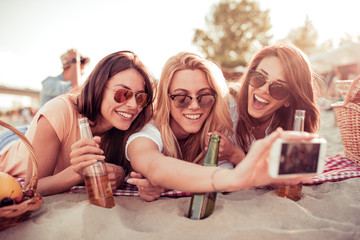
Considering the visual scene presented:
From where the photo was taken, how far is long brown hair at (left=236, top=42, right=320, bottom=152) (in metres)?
2.62

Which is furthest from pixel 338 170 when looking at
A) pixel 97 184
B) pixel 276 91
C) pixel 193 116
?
pixel 97 184

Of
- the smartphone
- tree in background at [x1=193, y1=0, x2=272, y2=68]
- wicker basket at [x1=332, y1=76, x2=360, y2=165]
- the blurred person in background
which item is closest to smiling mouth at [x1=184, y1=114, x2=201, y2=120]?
the smartphone

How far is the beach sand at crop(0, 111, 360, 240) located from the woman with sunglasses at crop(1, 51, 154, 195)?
0.35 metres

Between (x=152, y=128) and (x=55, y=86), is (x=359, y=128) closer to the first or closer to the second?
(x=152, y=128)

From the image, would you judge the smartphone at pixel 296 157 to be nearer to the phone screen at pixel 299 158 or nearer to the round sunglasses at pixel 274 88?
the phone screen at pixel 299 158

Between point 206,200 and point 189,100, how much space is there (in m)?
1.01

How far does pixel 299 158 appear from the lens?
4.52 feet

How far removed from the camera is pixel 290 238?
1.57m

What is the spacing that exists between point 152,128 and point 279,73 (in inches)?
52.5

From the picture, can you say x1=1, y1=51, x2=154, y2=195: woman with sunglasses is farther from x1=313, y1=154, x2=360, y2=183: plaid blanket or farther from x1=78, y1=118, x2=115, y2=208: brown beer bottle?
x1=313, y1=154, x2=360, y2=183: plaid blanket

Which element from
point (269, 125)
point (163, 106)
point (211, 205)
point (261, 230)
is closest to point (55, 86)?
point (163, 106)

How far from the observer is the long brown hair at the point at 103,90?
103 inches

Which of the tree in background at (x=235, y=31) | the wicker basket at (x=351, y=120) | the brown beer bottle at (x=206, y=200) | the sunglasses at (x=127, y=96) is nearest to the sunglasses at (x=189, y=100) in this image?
the sunglasses at (x=127, y=96)

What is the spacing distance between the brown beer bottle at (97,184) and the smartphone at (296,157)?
117 centimetres
